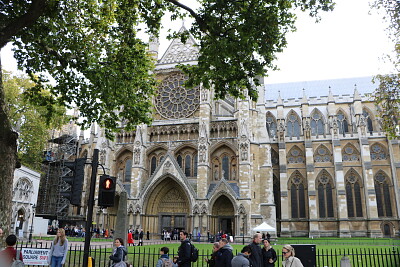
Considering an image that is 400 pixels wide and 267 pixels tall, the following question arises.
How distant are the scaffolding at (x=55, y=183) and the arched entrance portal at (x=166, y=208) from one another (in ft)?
37.8

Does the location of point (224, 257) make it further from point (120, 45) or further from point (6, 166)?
point (120, 45)

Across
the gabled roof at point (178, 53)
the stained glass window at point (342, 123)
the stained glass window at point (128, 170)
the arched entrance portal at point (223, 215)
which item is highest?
the gabled roof at point (178, 53)

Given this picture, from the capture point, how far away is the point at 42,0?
8805 mm

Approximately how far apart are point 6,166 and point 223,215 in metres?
22.9

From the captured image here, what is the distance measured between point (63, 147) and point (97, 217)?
14.1 metres

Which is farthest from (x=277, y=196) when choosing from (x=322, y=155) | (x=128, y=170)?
(x=128, y=170)

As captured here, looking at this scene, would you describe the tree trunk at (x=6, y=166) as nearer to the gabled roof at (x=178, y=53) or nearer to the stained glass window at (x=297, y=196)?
the gabled roof at (x=178, y=53)

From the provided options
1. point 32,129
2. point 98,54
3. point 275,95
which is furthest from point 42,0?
point 275,95

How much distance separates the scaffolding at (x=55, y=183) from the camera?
3646 cm

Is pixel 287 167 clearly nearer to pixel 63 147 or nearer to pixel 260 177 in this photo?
pixel 260 177

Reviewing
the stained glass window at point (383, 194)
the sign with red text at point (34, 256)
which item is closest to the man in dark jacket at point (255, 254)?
the sign with red text at point (34, 256)

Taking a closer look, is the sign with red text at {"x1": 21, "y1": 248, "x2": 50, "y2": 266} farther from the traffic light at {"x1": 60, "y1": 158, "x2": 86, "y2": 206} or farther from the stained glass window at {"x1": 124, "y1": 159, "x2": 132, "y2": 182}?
the stained glass window at {"x1": 124, "y1": 159, "x2": 132, "y2": 182}

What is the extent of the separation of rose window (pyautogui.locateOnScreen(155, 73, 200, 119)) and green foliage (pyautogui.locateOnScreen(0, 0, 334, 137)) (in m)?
16.9

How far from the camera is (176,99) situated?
32.8m
